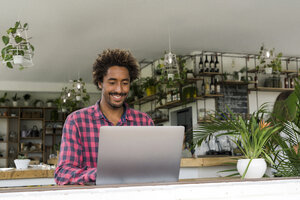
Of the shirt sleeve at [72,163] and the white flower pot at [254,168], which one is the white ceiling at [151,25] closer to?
the shirt sleeve at [72,163]

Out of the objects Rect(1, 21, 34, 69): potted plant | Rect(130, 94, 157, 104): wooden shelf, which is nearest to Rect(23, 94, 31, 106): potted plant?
Rect(130, 94, 157, 104): wooden shelf

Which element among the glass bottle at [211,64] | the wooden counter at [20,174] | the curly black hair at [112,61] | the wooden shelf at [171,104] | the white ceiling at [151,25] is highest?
the white ceiling at [151,25]

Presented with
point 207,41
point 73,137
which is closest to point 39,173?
point 73,137

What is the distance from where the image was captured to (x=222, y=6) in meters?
5.37

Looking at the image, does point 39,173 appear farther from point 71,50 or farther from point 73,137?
Answer: point 71,50

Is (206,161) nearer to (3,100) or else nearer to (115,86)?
(115,86)

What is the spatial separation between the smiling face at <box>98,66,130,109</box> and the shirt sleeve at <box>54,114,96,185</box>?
0.21 m

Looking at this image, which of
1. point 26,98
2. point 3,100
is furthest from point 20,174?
point 26,98

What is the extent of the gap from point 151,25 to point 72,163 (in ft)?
15.0

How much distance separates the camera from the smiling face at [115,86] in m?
1.96

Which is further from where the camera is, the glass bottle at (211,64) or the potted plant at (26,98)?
the potted plant at (26,98)

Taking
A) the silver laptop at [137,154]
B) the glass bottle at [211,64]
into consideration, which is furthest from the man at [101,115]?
the glass bottle at [211,64]

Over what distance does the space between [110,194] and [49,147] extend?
10791 millimetres

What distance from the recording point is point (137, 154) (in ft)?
4.47
